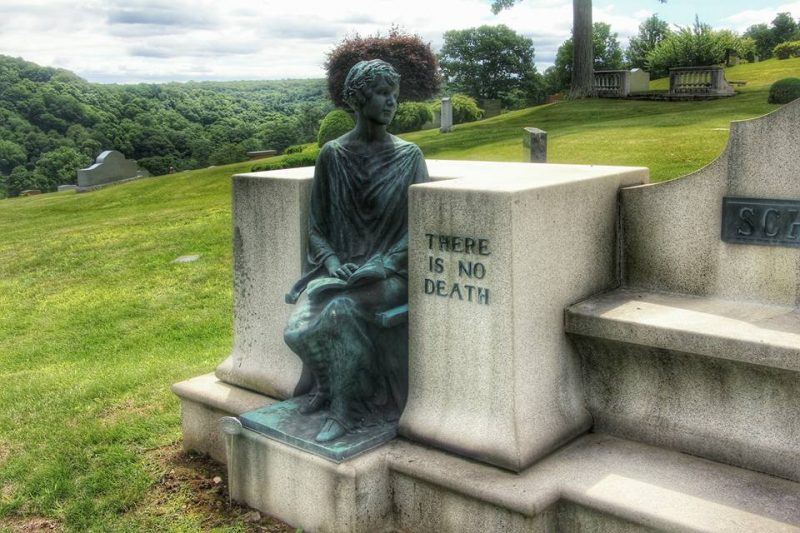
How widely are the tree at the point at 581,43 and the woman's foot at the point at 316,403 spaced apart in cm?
2387

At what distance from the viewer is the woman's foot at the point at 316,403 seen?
15.7ft

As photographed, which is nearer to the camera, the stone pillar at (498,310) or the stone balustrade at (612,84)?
the stone pillar at (498,310)

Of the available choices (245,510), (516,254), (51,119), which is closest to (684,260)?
(516,254)

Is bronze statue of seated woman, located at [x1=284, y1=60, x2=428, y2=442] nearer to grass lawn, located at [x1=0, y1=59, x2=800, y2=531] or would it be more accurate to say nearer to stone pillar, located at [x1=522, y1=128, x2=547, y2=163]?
grass lawn, located at [x1=0, y1=59, x2=800, y2=531]

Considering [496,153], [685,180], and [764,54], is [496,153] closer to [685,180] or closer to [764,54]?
[685,180]

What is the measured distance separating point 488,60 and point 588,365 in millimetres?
69281

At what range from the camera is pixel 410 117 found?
32344 millimetres

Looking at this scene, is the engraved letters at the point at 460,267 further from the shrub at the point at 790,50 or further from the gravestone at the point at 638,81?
the shrub at the point at 790,50

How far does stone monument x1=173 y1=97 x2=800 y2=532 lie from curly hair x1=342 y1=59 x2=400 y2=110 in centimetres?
67

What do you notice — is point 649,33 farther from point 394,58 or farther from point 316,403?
point 316,403

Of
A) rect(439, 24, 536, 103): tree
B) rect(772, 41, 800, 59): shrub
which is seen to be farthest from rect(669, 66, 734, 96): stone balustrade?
rect(439, 24, 536, 103): tree

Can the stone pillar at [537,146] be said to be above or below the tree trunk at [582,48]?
below

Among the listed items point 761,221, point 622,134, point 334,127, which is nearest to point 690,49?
point 334,127

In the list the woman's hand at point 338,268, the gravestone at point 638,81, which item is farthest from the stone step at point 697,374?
the gravestone at point 638,81
